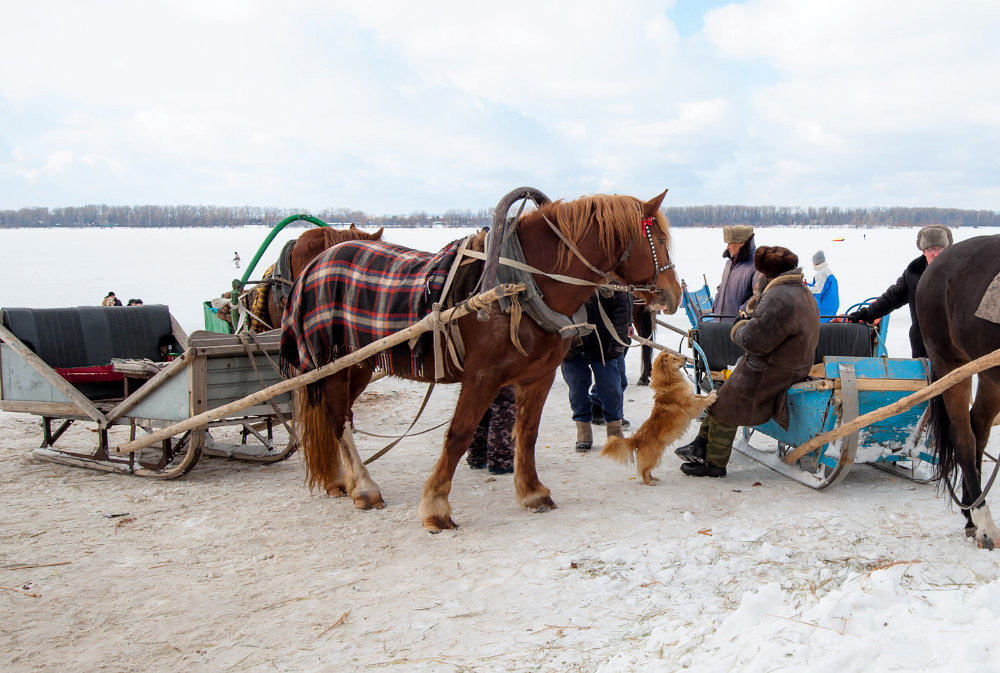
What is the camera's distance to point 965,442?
368cm

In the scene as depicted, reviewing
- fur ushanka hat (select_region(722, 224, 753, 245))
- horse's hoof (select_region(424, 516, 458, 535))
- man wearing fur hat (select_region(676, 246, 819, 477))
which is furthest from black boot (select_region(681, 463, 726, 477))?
fur ushanka hat (select_region(722, 224, 753, 245))

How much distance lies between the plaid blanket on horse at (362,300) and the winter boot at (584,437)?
202 centimetres

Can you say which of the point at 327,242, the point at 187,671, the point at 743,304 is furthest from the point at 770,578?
the point at 327,242

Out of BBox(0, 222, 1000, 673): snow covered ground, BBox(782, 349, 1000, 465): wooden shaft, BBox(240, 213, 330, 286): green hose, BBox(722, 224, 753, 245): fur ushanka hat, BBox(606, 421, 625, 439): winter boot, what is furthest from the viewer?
BBox(722, 224, 753, 245): fur ushanka hat

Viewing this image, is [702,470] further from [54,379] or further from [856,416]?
[54,379]

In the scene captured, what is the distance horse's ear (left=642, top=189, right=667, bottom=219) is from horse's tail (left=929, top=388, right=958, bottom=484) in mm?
1892

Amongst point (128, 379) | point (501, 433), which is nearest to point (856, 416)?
point (501, 433)

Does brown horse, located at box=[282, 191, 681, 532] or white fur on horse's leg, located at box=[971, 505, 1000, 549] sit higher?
brown horse, located at box=[282, 191, 681, 532]

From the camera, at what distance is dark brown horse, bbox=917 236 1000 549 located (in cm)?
344

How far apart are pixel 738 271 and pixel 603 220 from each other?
10.0 ft

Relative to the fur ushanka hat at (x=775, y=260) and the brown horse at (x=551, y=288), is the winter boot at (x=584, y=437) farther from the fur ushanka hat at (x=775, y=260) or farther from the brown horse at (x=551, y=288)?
the fur ushanka hat at (x=775, y=260)

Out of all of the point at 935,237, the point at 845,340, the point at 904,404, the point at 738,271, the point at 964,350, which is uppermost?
the point at 935,237

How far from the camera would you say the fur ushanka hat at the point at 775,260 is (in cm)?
428

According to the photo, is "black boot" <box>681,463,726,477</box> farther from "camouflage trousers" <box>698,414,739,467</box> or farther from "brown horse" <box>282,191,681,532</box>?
"brown horse" <box>282,191,681,532</box>
